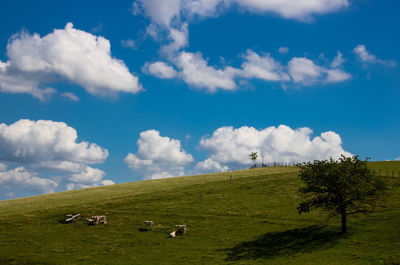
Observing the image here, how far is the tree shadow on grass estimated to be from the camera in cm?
4716

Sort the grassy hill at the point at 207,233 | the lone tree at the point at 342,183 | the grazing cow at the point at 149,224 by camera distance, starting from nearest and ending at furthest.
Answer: the grassy hill at the point at 207,233, the lone tree at the point at 342,183, the grazing cow at the point at 149,224

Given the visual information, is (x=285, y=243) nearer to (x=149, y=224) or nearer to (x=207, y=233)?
(x=207, y=233)

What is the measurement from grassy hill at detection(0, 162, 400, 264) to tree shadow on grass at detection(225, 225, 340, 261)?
0.14 m

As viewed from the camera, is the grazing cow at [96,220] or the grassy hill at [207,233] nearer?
the grassy hill at [207,233]

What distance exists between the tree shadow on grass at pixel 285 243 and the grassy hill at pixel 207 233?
0.47 ft

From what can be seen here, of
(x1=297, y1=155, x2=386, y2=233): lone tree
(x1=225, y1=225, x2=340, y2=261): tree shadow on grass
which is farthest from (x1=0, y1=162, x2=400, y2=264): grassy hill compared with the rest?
(x1=297, y1=155, x2=386, y2=233): lone tree

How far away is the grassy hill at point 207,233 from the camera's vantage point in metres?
45.7

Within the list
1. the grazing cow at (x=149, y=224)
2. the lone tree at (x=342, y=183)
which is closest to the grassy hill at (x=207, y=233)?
the grazing cow at (x=149, y=224)

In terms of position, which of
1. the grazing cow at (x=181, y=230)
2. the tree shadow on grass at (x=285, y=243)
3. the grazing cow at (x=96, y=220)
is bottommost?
the tree shadow on grass at (x=285, y=243)

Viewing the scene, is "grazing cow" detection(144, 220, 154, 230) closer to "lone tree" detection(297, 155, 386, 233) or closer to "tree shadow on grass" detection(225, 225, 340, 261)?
"tree shadow on grass" detection(225, 225, 340, 261)

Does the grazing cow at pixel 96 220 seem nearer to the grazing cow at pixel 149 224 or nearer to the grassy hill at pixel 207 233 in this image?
the grassy hill at pixel 207 233

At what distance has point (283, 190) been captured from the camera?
87438mm

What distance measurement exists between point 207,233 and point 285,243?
1397cm

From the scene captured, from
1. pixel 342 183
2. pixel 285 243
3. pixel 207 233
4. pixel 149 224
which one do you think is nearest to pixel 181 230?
pixel 207 233
